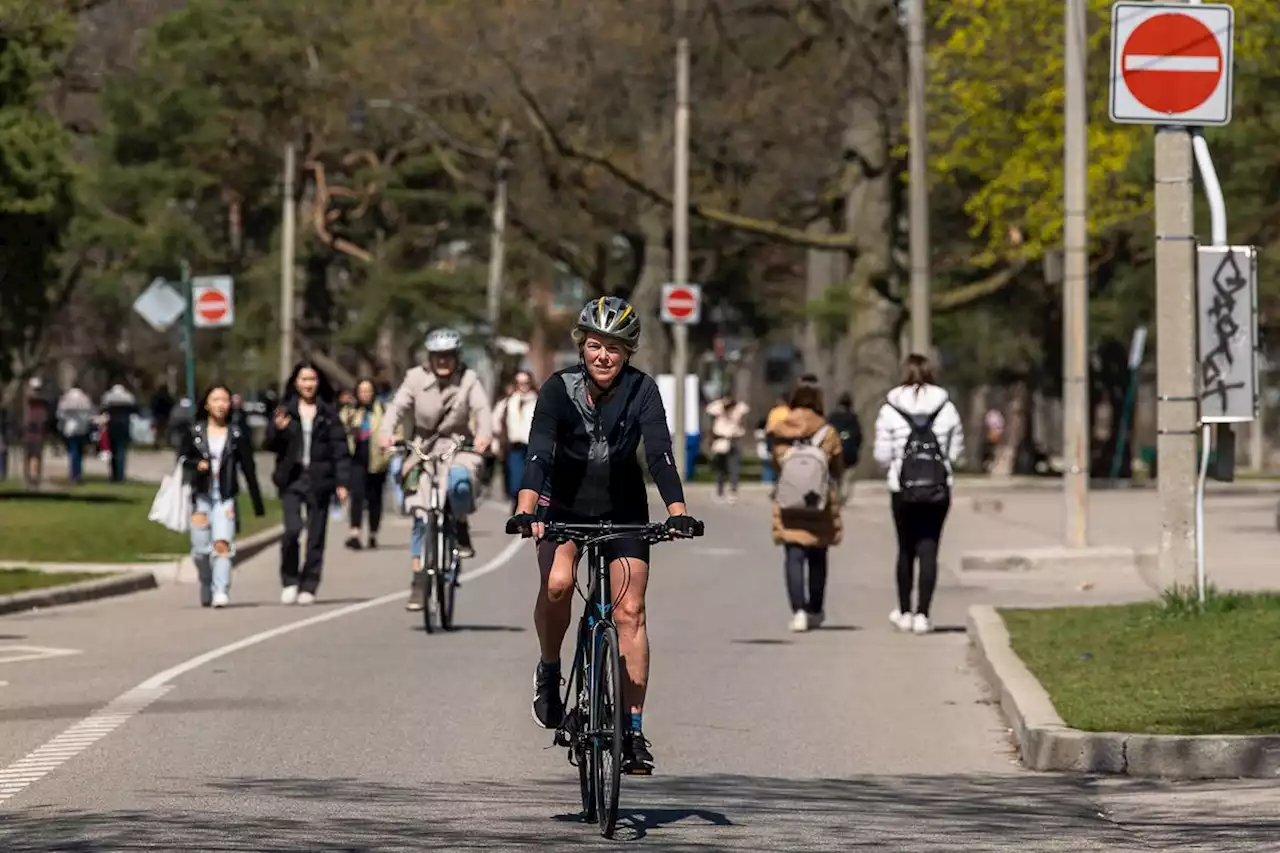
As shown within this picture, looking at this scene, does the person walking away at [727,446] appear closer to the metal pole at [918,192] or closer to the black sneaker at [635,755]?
the metal pole at [918,192]

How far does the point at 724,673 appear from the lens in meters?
15.8

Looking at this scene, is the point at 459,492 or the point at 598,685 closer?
the point at 598,685

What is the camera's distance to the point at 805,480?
61.3 feet

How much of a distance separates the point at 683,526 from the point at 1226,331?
7.79 metres

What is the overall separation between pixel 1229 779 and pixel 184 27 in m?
57.8

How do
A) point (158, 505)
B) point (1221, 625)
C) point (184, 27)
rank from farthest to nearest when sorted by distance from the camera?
point (184, 27)
point (158, 505)
point (1221, 625)

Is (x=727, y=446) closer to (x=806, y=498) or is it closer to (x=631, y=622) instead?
(x=806, y=498)

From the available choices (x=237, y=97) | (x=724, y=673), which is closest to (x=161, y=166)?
(x=237, y=97)

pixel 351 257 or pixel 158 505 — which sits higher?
pixel 351 257

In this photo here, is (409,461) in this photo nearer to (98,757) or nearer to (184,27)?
(98,757)

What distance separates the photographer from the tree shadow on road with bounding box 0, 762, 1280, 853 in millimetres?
9375

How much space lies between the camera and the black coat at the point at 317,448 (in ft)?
67.9

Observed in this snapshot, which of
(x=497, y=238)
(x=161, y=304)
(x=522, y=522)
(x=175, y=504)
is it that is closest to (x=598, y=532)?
(x=522, y=522)

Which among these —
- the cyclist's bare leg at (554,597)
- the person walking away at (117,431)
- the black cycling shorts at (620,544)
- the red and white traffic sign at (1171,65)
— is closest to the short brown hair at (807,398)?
the red and white traffic sign at (1171,65)
